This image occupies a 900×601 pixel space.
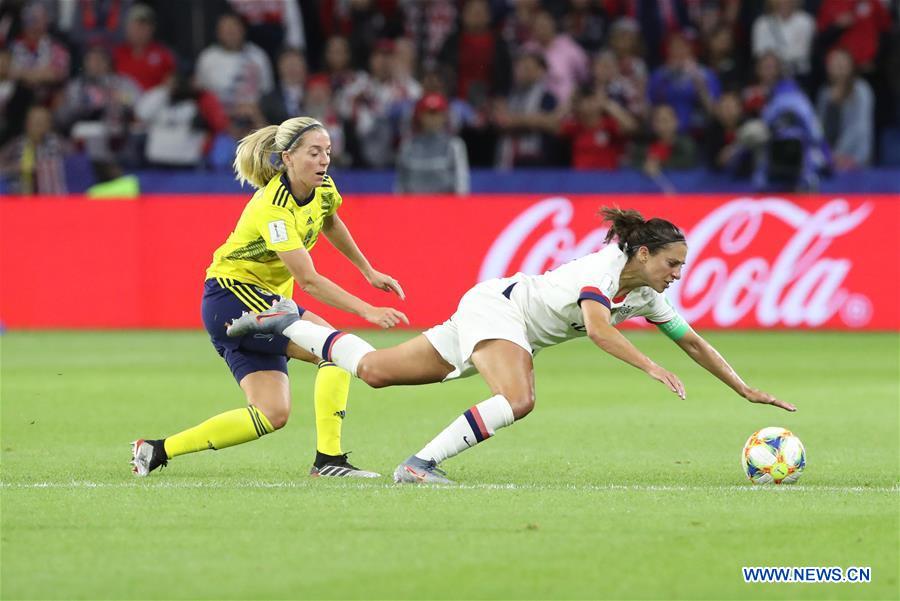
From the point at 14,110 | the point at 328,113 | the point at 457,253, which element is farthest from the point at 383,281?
the point at 14,110

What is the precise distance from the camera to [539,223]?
18.5 metres

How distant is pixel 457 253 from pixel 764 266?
356cm

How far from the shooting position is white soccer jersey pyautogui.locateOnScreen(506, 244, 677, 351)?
26.4 ft

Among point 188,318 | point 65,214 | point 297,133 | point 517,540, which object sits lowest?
point 188,318

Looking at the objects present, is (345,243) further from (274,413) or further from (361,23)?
(361,23)

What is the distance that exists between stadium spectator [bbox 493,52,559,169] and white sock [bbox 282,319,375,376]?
1234cm

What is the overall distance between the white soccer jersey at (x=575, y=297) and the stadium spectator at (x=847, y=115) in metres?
12.3

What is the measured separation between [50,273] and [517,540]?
13.5 m

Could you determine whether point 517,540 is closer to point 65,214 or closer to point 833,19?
point 65,214

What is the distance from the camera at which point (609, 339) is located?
7809 mm

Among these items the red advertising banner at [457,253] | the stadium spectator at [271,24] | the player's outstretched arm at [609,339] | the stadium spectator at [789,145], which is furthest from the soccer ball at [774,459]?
the stadium spectator at [271,24]

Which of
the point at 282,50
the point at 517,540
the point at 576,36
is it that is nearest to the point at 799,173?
the point at 576,36

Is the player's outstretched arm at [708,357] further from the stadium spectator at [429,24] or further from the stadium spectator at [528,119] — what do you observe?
the stadium spectator at [429,24]

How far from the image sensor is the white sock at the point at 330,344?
8258 mm
